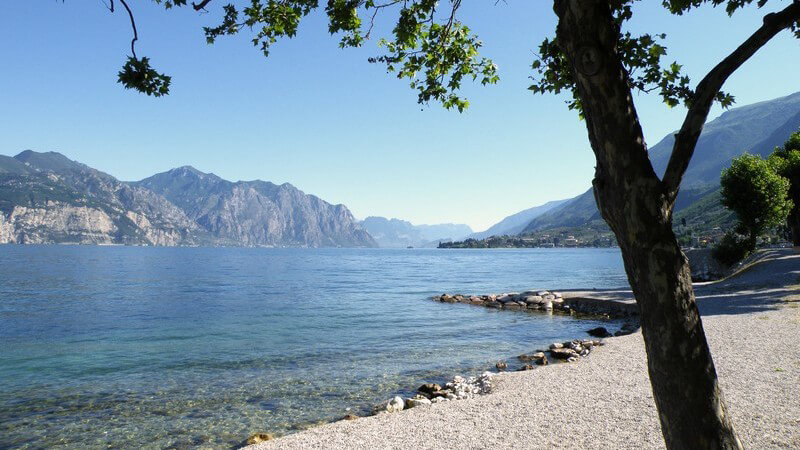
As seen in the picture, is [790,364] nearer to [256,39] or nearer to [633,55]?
[633,55]

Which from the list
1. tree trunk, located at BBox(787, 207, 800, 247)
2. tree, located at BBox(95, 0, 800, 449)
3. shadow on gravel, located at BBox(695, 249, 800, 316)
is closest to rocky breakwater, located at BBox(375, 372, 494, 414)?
tree, located at BBox(95, 0, 800, 449)

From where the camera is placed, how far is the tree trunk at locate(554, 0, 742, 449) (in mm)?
3750

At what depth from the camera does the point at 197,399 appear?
631 inches

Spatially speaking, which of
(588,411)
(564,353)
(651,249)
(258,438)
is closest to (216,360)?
(258,438)

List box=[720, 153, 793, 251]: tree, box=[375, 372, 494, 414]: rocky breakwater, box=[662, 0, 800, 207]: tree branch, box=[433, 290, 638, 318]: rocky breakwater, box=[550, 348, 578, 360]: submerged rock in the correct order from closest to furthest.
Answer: box=[662, 0, 800, 207]: tree branch, box=[375, 372, 494, 414]: rocky breakwater, box=[550, 348, 578, 360]: submerged rock, box=[433, 290, 638, 318]: rocky breakwater, box=[720, 153, 793, 251]: tree

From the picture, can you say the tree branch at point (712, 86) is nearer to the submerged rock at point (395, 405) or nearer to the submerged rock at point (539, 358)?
the submerged rock at point (395, 405)

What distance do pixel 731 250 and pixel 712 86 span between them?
201 ft

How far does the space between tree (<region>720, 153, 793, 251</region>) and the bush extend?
458 centimetres

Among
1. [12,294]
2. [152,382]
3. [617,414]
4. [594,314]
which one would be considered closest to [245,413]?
[152,382]

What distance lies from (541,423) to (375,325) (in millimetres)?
23511

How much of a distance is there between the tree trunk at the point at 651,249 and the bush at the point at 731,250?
61.0 m

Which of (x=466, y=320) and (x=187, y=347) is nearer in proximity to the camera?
(x=187, y=347)

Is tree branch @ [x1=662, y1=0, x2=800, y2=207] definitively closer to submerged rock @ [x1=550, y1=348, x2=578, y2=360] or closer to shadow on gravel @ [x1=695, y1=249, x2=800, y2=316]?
submerged rock @ [x1=550, y1=348, x2=578, y2=360]

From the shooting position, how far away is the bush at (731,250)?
5238 centimetres
